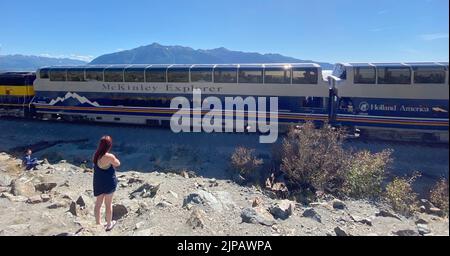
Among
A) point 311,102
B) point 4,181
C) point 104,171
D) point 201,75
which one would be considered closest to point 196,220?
point 104,171

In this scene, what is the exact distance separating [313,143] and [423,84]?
703 centimetres

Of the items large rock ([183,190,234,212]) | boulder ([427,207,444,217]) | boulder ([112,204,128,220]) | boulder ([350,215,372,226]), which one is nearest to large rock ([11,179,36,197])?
boulder ([112,204,128,220])

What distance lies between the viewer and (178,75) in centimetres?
2017

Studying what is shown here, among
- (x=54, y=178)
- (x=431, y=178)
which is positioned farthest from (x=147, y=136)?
(x=431, y=178)

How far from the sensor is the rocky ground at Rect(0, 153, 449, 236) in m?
7.55

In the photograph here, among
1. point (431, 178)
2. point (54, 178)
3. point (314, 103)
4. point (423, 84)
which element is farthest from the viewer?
point (314, 103)

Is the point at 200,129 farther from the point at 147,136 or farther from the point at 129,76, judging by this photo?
the point at 129,76

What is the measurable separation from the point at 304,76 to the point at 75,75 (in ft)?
49.3

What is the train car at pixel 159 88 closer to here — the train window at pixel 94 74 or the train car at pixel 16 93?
the train window at pixel 94 74

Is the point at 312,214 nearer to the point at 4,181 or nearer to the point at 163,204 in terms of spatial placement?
the point at 163,204

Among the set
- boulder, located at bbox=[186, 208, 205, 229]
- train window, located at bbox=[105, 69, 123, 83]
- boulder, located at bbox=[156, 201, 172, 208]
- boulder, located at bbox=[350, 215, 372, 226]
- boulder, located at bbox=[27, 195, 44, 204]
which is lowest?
boulder, located at bbox=[350, 215, 372, 226]

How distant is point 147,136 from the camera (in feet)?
66.6

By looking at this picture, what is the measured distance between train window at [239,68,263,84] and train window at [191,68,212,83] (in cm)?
187

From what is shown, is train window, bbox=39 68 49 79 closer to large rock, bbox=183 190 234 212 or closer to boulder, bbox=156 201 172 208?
boulder, bbox=156 201 172 208
